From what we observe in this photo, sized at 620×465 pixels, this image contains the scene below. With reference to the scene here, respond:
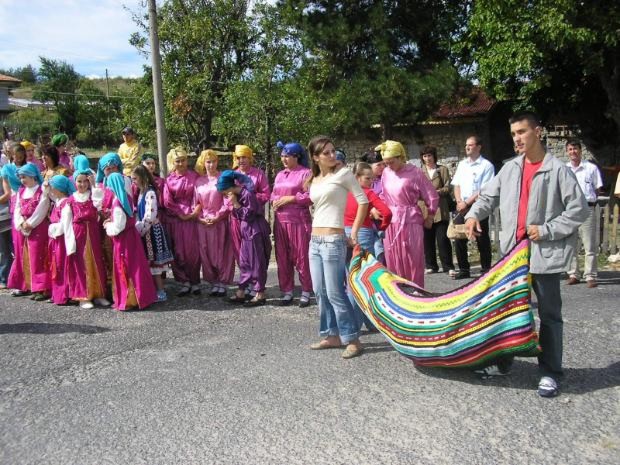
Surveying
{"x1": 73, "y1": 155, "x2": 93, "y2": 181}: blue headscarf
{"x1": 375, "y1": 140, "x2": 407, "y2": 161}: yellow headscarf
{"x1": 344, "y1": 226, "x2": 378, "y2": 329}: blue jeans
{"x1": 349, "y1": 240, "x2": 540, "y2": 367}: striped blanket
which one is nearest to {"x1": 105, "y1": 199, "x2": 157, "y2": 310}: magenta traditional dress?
{"x1": 73, "y1": 155, "x2": 93, "y2": 181}: blue headscarf

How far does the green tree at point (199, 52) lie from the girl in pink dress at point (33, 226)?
8765mm

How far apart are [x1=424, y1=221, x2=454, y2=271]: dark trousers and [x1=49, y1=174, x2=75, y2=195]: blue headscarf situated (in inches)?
195

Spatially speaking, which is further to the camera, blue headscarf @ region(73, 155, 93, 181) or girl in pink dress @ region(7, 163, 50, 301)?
girl in pink dress @ region(7, 163, 50, 301)

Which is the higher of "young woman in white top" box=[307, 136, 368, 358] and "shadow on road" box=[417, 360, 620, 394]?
"young woman in white top" box=[307, 136, 368, 358]

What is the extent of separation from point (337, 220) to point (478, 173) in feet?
11.9

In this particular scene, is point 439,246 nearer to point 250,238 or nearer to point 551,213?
point 250,238

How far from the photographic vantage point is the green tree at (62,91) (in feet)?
140

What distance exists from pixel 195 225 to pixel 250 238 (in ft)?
3.01

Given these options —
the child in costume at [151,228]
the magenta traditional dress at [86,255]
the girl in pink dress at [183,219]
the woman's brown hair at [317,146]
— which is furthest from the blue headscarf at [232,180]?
the woman's brown hair at [317,146]

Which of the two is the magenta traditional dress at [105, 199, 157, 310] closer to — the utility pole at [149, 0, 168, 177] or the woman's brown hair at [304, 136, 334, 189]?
the woman's brown hair at [304, 136, 334, 189]

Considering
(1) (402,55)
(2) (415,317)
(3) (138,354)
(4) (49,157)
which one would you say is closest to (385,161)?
(2) (415,317)

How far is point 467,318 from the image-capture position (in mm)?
3910

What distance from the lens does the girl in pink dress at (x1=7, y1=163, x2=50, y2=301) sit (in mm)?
7406

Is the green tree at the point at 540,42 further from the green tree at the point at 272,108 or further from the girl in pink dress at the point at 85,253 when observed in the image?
the girl in pink dress at the point at 85,253
